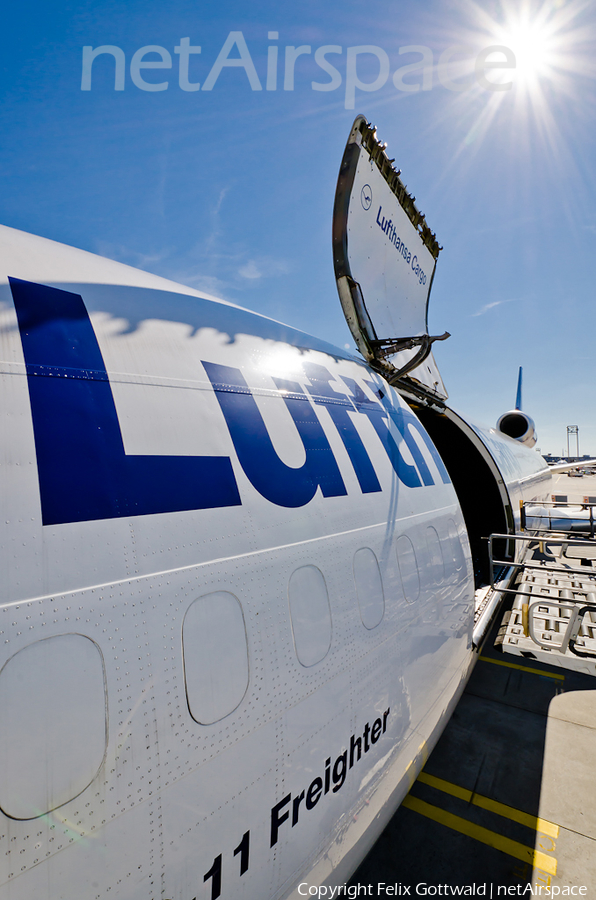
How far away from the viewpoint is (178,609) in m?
2.14

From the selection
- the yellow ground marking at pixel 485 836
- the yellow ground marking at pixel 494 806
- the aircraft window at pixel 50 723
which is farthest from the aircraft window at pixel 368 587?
the yellow ground marking at pixel 494 806

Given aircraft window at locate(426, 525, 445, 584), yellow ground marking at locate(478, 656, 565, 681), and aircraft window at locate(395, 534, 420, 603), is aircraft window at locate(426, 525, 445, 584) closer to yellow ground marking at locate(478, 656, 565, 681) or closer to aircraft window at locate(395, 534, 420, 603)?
aircraft window at locate(395, 534, 420, 603)

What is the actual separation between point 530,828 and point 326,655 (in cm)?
365

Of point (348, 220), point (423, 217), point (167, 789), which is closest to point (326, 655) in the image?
point (167, 789)

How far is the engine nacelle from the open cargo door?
1602 cm

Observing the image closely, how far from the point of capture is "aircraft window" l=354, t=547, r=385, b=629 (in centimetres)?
338

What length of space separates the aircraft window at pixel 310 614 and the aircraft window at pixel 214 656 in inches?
17.9

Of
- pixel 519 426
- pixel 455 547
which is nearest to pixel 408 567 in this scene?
pixel 455 547

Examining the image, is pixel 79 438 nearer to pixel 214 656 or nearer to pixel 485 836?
pixel 214 656

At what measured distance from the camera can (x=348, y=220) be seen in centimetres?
584

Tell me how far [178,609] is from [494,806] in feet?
16.0

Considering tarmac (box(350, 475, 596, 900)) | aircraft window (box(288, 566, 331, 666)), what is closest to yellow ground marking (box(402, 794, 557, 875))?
tarmac (box(350, 475, 596, 900))

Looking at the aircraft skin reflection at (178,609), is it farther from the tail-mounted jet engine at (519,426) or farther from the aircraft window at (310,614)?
the tail-mounted jet engine at (519,426)

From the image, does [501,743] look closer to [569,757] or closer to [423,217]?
[569,757]
